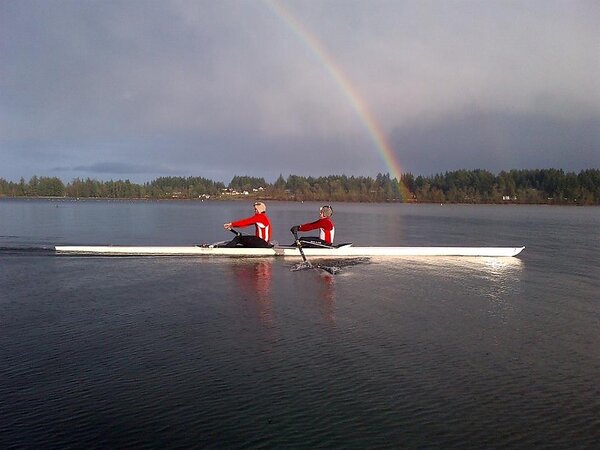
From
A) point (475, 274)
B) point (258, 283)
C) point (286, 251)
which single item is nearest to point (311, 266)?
point (286, 251)

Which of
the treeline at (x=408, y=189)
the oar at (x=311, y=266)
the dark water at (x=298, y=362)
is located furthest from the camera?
the treeline at (x=408, y=189)

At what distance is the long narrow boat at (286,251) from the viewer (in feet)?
66.1

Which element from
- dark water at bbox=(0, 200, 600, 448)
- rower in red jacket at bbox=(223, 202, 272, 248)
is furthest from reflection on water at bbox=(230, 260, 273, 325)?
rower in red jacket at bbox=(223, 202, 272, 248)

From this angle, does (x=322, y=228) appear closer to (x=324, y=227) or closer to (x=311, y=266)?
(x=324, y=227)

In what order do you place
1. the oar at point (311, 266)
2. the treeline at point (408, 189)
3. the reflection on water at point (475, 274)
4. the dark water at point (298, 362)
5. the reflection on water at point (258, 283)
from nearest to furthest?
the dark water at point (298, 362) → the reflection on water at point (258, 283) → the reflection on water at point (475, 274) → the oar at point (311, 266) → the treeline at point (408, 189)

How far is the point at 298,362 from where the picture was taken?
8359 mm

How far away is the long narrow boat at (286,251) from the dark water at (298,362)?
4.00 metres

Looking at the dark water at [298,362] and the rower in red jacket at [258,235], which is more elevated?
the rower in red jacket at [258,235]

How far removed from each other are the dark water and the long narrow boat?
13.1 feet

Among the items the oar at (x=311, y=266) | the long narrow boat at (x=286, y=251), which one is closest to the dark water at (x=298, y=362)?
the oar at (x=311, y=266)

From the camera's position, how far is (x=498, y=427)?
6246 millimetres

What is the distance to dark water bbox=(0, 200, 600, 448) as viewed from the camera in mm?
6137

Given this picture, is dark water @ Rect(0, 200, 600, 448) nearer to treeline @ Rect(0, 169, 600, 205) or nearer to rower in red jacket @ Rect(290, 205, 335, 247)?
rower in red jacket @ Rect(290, 205, 335, 247)

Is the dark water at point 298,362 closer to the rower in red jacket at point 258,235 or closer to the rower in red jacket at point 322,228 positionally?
the rower in red jacket at point 322,228
